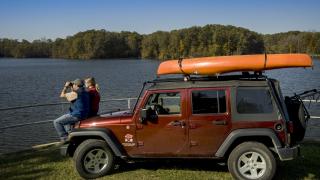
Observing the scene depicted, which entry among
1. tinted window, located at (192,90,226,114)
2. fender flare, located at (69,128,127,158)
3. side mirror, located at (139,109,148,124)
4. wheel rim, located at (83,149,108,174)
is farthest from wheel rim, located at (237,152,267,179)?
wheel rim, located at (83,149,108,174)

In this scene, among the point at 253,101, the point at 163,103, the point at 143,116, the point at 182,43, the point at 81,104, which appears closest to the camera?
the point at 253,101

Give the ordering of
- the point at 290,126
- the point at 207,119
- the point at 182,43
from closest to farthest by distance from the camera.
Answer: the point at 290,126 → the point at 207,119 → the point at 182,43

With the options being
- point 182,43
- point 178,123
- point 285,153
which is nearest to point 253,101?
point 285,153

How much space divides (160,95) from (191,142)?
3.21 ft

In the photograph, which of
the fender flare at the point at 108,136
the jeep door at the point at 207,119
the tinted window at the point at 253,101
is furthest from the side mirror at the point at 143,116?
the tinted window at the point at 253,101

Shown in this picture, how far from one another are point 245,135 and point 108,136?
240cm

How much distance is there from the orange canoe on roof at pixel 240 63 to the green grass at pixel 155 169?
6.04ft

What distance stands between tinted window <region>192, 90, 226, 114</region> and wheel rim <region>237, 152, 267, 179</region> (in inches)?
34.0

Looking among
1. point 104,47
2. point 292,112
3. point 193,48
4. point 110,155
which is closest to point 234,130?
point 292,112

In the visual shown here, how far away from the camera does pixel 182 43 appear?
153m

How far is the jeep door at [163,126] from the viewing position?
785 cm

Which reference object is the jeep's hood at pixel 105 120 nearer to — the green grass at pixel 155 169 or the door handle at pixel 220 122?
the green grass at pixel 155 169

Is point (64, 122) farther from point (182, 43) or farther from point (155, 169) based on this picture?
point (182, 43)

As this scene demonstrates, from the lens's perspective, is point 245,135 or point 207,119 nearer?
point 245,135
